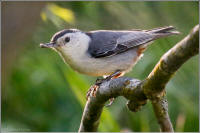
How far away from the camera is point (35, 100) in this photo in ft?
13.6

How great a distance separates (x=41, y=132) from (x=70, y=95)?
609 mm

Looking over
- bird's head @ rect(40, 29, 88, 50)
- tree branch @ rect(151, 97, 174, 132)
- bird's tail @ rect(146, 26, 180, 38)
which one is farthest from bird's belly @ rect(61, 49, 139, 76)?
tree branch @ rect(151, 97, 174, 132)

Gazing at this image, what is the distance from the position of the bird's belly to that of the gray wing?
0.05 meters

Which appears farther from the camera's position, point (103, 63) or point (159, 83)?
point (103, 63)

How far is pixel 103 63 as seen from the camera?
294 cm

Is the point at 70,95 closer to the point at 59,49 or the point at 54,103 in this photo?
the point at 54,103

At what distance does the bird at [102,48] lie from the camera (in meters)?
2.89

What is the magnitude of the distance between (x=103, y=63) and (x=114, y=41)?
236 millimetres

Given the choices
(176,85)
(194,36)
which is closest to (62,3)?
(176,85)

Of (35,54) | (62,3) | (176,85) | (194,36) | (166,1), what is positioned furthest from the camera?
(35,54)

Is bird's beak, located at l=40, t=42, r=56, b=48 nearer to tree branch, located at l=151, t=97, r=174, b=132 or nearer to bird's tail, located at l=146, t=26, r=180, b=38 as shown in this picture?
bird's tail, located at l=146, t=26, r=180, b=38

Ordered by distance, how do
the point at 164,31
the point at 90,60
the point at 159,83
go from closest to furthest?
the point at 159,83
the point at 164,31
the point at 90,60

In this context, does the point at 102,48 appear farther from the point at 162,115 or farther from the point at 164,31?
the point at 162,115

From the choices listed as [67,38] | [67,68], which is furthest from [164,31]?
[67,68]
